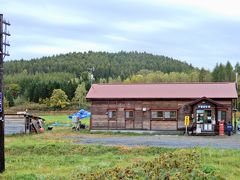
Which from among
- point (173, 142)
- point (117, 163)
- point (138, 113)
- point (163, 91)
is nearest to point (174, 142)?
point (173, 142)

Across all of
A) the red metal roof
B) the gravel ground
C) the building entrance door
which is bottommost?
the gravel ground

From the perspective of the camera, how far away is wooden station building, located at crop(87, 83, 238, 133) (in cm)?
3666

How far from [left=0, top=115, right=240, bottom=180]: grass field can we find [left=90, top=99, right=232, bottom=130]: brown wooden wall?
15.5m

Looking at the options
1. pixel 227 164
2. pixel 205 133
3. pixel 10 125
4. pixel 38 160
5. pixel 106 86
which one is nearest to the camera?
pixel 227 164

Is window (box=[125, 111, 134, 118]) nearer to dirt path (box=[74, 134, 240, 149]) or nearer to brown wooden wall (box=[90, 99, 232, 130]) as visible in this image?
brown wooden wall (box=[90, 99, 232, 130])

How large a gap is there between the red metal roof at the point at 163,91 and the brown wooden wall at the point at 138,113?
52 centimetres

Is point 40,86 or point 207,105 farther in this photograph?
point 40,86

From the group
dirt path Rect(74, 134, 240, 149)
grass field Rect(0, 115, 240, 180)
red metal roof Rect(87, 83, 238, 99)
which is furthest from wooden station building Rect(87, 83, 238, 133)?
grass field Rect(0, 115, 240, 180)

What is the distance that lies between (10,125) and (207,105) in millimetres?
17847

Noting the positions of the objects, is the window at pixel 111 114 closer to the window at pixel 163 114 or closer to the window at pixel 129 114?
the window at pixel 129 114

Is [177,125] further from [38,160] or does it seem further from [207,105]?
[38,160]

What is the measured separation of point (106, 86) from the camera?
138 feet

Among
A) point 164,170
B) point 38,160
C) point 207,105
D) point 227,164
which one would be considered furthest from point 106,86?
point 164,170

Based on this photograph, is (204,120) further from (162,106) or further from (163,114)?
(162,106)
